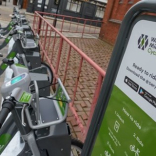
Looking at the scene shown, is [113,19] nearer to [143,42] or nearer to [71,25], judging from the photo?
[71,25]

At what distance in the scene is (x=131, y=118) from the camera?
3.95 feet

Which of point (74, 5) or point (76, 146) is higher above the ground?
point (74, 5)

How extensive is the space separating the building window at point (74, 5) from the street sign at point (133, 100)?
2065 centimetres

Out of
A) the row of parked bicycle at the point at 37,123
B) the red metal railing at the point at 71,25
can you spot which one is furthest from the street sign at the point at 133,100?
the red metal railing at the point at 71,25

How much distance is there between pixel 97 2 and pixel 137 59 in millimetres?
22154

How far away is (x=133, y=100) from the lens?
47.3 inches

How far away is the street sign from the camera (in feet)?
3.54

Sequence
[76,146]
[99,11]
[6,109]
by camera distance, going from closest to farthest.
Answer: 1. [6,109]
2. [76,146]
3. [99,11]

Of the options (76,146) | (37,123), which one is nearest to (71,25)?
(76,146)

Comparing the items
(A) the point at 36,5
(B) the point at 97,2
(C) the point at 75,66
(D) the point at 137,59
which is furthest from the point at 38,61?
(B) the point at 97,2

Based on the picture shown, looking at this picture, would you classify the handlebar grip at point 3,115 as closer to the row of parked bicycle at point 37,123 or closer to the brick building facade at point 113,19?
the row of parked bicycle at point 37,123

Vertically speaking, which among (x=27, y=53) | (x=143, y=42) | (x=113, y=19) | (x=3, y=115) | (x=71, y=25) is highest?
(x=143, y=42)

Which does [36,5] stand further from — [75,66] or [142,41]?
[142,41]

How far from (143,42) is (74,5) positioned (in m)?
21.1
